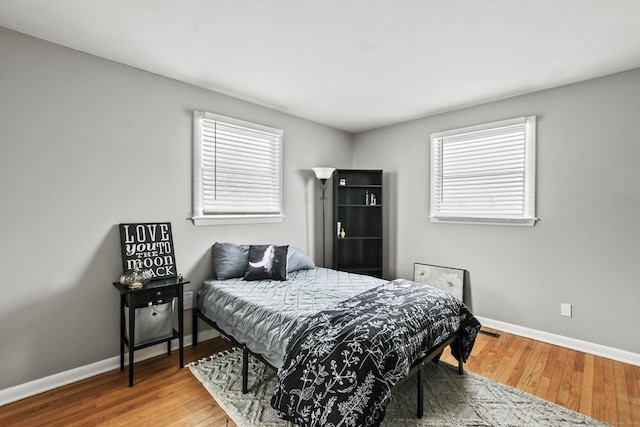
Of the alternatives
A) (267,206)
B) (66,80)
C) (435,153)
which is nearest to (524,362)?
(435,153)

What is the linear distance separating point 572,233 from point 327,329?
8.92 feet

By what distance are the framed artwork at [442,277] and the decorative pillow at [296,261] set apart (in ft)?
4.94

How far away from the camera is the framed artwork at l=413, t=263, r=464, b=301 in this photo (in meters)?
3.66

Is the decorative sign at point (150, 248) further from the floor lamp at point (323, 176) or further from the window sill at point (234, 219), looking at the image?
the floor lamp at point (323, 176)

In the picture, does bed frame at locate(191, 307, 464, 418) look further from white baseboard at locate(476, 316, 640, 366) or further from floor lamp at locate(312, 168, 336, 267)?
floor lamp at locate(312, 168, 336, 267)

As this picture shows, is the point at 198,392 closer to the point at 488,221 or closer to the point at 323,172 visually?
the point at 323,172

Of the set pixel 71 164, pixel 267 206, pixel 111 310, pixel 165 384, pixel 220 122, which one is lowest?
pixel 165 384

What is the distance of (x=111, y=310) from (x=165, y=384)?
2.57ft

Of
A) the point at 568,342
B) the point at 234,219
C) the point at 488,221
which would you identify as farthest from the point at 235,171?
the point at 568,342

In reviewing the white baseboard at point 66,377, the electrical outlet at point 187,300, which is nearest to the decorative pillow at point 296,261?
the electrical outlet at point 187,300

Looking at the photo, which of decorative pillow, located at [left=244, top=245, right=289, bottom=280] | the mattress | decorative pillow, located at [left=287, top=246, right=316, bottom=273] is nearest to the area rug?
the mattress

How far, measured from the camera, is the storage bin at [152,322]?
2.41 meters

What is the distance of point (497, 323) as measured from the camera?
3420 mm

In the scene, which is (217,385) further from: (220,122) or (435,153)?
(435,153)
